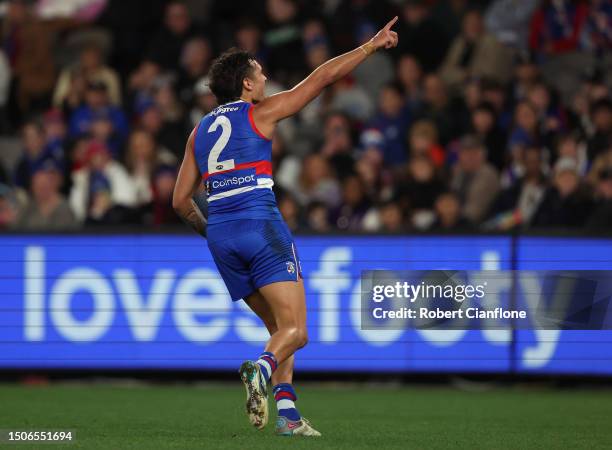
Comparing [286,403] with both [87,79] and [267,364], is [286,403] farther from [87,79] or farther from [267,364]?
[87,79]

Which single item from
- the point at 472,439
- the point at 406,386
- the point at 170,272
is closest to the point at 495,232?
the point at 406,386

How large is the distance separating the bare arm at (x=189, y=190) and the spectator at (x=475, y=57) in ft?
26.1

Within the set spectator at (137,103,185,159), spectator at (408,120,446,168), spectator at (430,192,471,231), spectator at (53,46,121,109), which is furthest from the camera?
spectator at (53,46,121,109)

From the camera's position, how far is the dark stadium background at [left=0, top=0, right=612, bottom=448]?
453 inches

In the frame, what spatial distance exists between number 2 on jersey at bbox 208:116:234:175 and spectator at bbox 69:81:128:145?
28.8 ft

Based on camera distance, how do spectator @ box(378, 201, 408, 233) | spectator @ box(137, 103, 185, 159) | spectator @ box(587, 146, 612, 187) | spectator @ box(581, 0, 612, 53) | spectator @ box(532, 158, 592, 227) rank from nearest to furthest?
spectator @ box(532, 158, 592, 227)
spectator @ box(378, 201, 408, 233)
spectator @ box(587, 146, 612, 187)
spectator @ box(581, 0, 612, 53)
spectator @ box(137, 103, 185, 159)

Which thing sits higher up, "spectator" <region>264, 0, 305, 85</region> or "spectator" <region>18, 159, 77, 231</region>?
"spectator" <region>264, 0, 305, 85</region>

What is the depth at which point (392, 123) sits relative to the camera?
15891 mm

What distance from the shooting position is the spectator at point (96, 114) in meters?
16.9

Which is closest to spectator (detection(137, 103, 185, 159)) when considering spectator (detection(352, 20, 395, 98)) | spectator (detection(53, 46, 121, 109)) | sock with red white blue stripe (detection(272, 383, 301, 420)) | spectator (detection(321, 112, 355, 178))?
spectator (detection(53, 46, 121, 109))

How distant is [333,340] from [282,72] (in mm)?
5376

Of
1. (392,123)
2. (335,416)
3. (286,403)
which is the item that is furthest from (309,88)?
(392,123)

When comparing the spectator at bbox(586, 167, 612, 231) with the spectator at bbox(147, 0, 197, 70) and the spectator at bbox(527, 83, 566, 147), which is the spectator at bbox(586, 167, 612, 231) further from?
the spectator at bbox(147, 0, 197, 70)

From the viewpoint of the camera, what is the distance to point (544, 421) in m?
9.72
